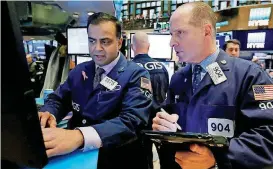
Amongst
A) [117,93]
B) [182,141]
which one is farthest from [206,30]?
[182,141]

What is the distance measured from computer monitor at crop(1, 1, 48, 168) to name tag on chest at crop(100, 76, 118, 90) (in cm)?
78

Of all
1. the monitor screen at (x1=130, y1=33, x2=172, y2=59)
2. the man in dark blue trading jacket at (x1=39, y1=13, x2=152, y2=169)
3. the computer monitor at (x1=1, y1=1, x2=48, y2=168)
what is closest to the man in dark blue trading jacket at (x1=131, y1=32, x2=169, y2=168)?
the monitor screen at (x1=130, y1=33, x2=172, y2=59)

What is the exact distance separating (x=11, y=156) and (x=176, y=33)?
95cm

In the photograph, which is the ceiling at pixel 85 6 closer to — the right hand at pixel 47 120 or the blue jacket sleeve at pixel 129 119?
the blue jacket sleeve at pixel 129 119

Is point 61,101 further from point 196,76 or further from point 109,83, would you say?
point 196,76

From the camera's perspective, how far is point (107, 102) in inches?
50.2

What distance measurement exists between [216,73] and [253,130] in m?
0.29

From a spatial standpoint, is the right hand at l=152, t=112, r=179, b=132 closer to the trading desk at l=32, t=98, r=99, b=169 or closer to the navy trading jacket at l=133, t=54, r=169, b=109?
the trading desk at l=32, t=98, r=99, b=169

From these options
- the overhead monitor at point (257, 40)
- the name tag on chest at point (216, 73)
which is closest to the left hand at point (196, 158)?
the name tag on chest at point (216, 73)

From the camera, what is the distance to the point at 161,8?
14.0 meters

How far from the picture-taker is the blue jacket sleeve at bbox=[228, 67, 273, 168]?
0.93 meters

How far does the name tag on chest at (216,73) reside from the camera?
1.15m

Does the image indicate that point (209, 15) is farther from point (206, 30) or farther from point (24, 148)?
point (24, 148)

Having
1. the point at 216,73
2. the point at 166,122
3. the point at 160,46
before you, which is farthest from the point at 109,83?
the point at 160,46
